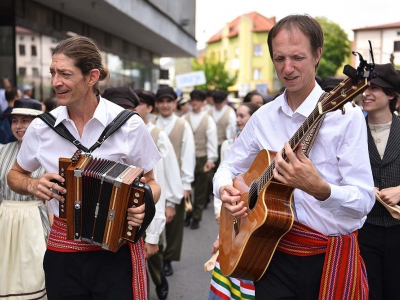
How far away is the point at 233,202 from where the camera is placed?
2922mm

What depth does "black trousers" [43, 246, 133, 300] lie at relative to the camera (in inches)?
118

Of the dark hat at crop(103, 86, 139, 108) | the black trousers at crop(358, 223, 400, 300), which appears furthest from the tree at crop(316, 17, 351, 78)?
the black trousers at crop(358, 223, 400, 300)

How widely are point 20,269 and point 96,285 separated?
1265 mm

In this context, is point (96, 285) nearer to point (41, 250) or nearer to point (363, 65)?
point (41, 250)

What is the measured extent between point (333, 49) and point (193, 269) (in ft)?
229

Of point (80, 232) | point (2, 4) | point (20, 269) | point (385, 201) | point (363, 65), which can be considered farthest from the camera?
point (2, 4)

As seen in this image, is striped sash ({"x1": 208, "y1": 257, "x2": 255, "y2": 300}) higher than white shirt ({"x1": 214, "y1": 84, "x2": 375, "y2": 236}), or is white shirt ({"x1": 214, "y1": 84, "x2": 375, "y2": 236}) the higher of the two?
white shirt ({"x1": 214, "y1": 84, "x2": 375, "y2": 236})

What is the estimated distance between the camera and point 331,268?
2695mm

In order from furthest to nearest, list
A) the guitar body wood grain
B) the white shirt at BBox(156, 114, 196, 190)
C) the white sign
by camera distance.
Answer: the white sign → the white shirt at BBox(156, 114, 196, 190) → the guitar body wood grain

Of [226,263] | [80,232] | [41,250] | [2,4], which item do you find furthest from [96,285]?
[2,4]

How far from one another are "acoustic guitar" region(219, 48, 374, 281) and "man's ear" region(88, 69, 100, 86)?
1.00 m

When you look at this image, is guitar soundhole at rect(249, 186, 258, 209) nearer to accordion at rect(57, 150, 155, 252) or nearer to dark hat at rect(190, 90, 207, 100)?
accordion at rect(57, 150, 155, 252)

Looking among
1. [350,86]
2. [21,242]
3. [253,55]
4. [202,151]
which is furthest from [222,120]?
[253,55]

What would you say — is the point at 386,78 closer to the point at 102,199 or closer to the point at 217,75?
the point at 102,199
